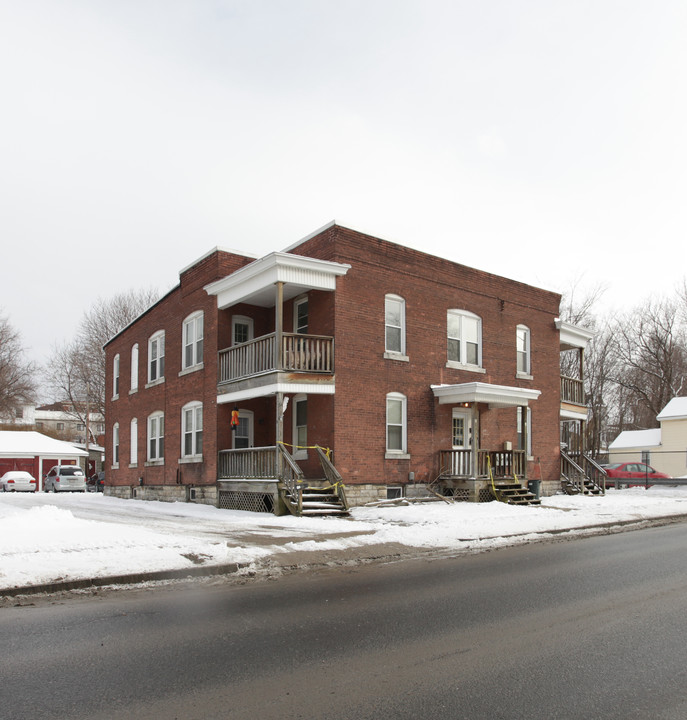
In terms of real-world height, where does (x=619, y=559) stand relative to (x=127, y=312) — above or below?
below

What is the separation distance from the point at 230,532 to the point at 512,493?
11.1 m

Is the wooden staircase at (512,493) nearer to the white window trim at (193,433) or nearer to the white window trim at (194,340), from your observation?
the white window trim at (193,433)

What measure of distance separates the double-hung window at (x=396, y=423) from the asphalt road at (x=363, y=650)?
40.6 ft

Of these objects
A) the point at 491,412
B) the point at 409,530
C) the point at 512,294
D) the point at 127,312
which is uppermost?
the point at 127,312

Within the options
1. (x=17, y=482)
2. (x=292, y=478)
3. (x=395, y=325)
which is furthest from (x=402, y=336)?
(x=17, y=482)

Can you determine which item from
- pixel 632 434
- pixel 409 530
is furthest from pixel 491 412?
pixel 632 434

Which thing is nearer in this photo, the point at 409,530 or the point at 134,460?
the point at 409,530

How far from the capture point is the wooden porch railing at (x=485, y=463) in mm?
22562

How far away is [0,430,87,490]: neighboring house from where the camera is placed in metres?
45.2

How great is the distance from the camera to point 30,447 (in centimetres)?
4606

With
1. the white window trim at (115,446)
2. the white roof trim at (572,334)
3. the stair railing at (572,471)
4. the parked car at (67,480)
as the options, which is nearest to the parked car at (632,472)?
the stair railing at (572,471)

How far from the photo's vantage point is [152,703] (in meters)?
4.69

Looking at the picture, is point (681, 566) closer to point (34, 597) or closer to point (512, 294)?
point (34, 597)

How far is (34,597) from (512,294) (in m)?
21.6
